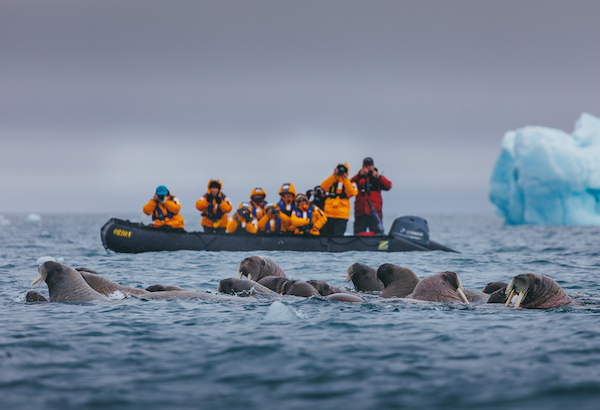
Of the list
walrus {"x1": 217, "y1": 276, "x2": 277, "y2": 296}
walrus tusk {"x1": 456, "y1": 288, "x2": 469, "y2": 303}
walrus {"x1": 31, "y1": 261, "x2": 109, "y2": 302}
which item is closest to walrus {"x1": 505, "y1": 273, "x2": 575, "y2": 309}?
walrus tusk {"x1": 456, "y1": 288, "x2": 469, "y2": 303}

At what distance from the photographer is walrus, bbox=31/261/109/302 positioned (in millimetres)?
7324

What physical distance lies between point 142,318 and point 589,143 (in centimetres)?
3831

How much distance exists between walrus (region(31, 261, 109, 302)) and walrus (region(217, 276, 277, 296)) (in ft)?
5.58

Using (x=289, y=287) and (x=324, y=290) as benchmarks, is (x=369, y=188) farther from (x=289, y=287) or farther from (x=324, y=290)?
(x=289, y=287)

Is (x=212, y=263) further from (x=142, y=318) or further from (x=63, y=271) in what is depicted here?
(x=142, y=318)

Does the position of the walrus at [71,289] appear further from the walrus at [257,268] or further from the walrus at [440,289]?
the walrus at [440,289]

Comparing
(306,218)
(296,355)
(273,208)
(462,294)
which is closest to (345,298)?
(462,294)

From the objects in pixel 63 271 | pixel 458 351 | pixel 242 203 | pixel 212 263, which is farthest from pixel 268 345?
pixel 242 203

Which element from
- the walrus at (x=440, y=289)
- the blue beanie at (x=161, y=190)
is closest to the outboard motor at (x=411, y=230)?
the blue beanie at (x=161, y=190)

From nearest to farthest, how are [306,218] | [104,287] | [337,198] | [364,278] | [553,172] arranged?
1. [104,287]
2. [364,278]
3. [337,198]
4. [306,218]
5. [553,172]

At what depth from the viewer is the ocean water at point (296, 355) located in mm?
3611

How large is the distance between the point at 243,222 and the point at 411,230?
5.06 metres

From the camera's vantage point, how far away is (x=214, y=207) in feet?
57.3

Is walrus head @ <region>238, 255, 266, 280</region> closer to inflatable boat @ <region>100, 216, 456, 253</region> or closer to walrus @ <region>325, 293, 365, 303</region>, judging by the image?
walrus @ <region>325, 293, 365, 303</region>
